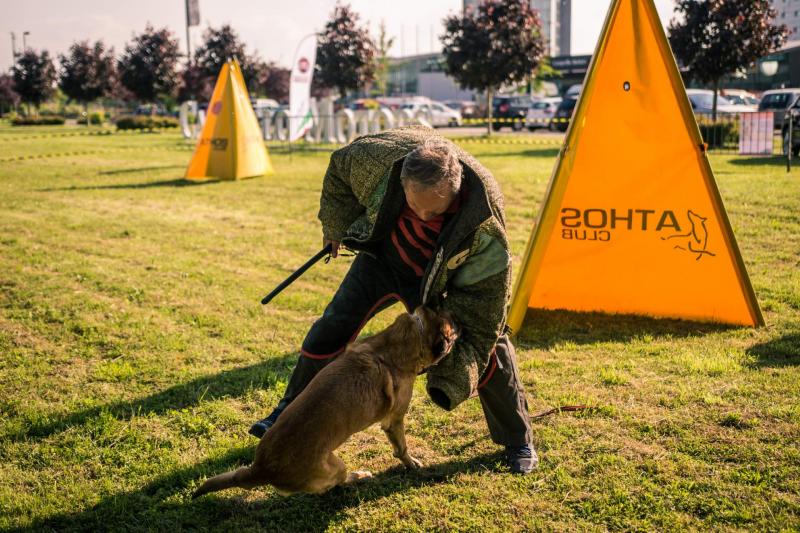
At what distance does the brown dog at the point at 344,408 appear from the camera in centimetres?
284

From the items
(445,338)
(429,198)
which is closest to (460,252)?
(429,198)

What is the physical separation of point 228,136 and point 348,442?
12.5 m

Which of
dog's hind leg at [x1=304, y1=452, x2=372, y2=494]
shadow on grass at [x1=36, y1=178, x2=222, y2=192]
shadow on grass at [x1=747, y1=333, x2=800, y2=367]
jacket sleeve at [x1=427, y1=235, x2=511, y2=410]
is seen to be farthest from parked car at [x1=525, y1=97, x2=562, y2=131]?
dog's hind leg at [x1=304, y1=452, x2=372, y2=494]

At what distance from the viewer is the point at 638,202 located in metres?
5.55

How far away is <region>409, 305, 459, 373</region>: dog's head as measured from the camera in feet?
10.4

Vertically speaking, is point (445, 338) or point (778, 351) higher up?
point (445, 338)

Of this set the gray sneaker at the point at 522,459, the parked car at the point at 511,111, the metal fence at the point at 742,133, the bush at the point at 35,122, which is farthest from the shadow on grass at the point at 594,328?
the bush at the point at 35,122

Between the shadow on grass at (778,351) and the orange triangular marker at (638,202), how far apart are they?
13.4 inches

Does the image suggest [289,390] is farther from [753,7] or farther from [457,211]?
[753,7]

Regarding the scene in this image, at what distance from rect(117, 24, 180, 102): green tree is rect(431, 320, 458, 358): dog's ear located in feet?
149

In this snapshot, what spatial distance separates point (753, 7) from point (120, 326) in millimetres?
23204

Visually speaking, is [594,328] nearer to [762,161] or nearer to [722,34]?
[762,161]

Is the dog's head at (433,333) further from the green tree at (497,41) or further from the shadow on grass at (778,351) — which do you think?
the green tree at (497,41)

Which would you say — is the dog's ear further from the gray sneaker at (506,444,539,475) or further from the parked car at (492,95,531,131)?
the parked car at (492,95,531,131)
